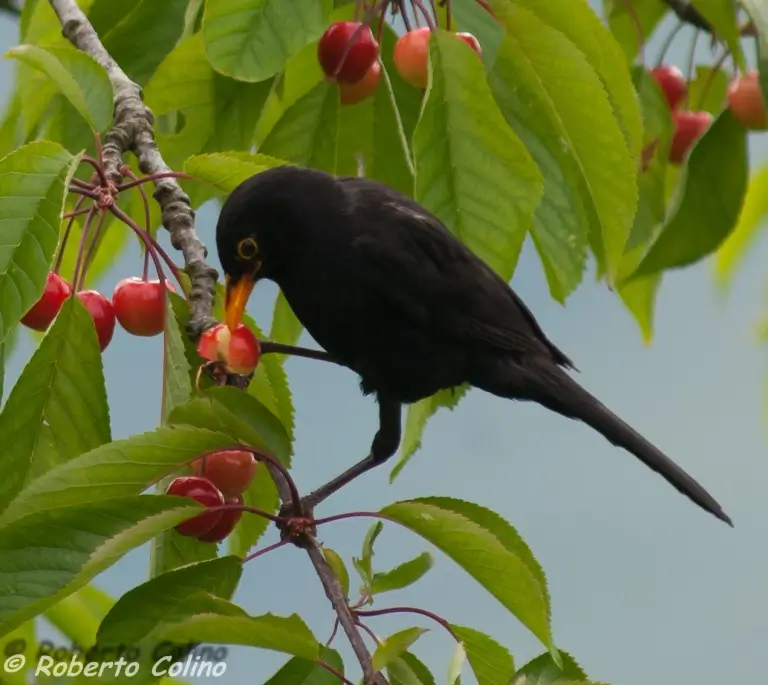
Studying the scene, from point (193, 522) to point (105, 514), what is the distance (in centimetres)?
38

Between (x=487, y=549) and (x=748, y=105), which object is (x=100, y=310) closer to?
(x=487, y=549)

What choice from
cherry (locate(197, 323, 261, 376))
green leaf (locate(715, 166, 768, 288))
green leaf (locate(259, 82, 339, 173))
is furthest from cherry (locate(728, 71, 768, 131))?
cherry (locate(197, 323, 261, 376))

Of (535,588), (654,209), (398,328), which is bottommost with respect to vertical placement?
(535,588)

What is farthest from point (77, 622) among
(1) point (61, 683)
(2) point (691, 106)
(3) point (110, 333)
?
(2) point (691, 106)

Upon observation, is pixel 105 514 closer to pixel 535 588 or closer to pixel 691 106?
pixel 535 588

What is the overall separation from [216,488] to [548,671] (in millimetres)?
744

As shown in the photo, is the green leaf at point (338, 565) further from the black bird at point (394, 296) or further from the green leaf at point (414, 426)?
the black bird at point (394, 296)

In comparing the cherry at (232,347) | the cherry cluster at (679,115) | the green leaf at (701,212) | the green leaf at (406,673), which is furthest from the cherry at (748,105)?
the green leaf at (406,673)

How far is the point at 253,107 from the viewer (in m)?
3.35

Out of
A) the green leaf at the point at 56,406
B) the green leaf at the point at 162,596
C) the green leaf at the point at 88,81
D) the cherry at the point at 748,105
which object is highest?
the cherry at the point at 748,105

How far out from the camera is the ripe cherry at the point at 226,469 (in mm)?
2613

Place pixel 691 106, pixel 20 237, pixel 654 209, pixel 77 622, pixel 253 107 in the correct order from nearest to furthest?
pixel 20 237, pixel 77 622, pixel 253 107, pixel 654 209, pixel 691 106

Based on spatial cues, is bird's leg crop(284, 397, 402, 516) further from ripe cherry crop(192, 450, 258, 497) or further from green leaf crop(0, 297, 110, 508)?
green leaf crop(0, 297, 110, 508)

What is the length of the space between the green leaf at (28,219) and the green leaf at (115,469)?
0.95 feet
